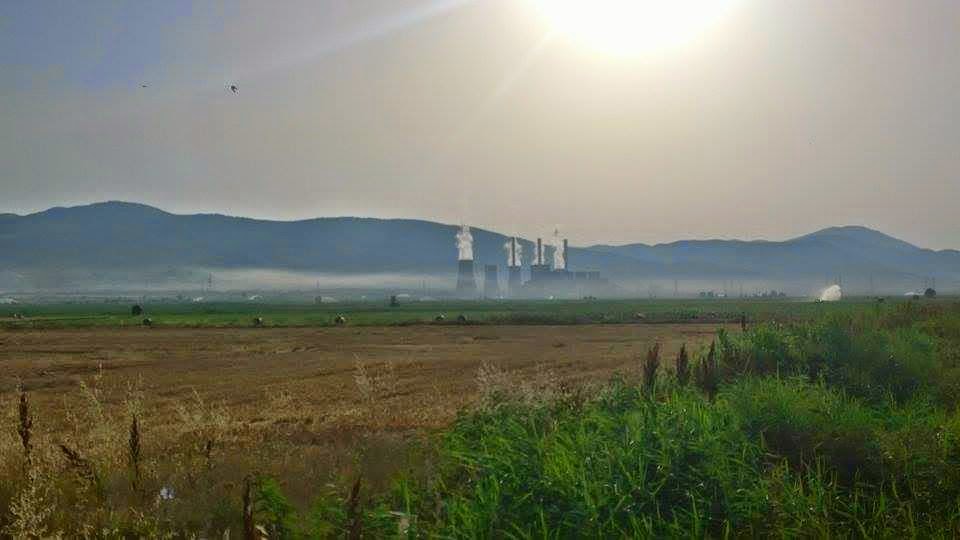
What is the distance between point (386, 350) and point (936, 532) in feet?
127

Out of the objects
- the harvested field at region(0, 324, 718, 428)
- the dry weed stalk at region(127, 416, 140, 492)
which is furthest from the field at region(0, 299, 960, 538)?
the harvested field at region(0, 324, 718, 428)

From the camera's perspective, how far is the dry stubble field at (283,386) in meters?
13.5

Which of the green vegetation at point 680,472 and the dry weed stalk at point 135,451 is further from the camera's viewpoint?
the dry weed stalk at point 135,451

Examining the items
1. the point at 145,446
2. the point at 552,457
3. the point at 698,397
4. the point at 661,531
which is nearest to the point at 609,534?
the point at 661,531

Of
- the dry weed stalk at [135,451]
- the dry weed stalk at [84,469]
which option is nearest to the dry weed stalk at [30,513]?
the dry weed stalk at [84,469]

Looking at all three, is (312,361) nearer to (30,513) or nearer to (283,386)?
(283,386)

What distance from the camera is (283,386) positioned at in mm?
27453

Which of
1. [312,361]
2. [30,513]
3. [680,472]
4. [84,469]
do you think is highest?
[680,472]

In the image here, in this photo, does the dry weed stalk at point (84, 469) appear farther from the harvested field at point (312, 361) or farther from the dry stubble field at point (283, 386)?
the harvested field at point (312, 361)

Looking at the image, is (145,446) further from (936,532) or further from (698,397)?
(936,532)

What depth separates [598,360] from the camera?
1398 inches

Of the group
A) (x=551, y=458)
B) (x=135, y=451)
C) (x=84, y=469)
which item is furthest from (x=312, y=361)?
(x=551, y=458)

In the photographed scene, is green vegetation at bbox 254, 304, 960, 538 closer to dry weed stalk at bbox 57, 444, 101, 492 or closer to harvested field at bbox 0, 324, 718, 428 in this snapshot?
dry weed stalk at bbox 57, 444, 101, 492

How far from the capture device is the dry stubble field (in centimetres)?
1347
